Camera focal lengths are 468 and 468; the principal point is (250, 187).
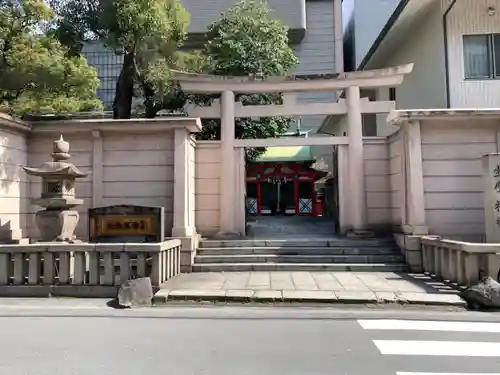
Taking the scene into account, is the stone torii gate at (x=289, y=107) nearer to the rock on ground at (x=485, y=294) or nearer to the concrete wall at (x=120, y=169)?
the concrete wall at (x=120, y=169)

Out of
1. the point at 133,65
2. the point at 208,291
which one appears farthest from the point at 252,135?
the point at 208,291

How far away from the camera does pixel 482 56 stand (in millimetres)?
14133

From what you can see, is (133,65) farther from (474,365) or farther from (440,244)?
(474,365)

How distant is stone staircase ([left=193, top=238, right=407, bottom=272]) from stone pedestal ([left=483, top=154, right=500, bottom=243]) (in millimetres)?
2136

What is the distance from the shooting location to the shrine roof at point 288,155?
89.9ft

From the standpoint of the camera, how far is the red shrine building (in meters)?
27.6

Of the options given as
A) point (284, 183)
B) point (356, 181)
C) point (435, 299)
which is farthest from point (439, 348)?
point (284, 183)

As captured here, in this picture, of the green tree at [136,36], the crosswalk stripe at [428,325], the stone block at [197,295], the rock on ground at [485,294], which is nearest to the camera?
the crosswalk stripe at [428,325]

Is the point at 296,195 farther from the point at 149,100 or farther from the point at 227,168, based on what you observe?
the point at 227,168

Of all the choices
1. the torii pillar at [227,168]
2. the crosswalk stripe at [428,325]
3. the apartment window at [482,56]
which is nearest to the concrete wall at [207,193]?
the torii pillar at [227,168]

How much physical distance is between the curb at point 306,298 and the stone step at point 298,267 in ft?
8.68

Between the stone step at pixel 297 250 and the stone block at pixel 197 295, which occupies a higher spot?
the stone step at pixel 297 250

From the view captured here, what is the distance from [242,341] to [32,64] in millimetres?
10399

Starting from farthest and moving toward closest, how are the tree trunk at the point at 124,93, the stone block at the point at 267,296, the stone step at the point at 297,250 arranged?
the tree trunk at the point at 124,93 → the stone step at the point at 297,250 → the stone block at the point at 267,296
